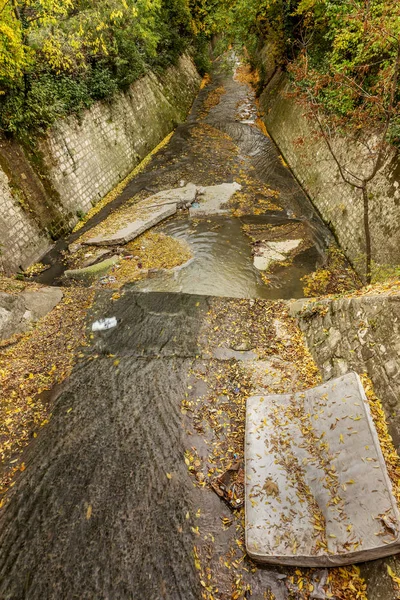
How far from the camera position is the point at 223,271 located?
7.93 metres

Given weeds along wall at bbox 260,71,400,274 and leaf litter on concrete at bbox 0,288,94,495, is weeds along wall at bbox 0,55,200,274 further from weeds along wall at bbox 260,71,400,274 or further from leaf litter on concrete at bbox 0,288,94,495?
weeds along wall at bbox 260,71,400,274

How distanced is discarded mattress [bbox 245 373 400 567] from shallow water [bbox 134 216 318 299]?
3.48m

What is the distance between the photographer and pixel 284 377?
16.2ft

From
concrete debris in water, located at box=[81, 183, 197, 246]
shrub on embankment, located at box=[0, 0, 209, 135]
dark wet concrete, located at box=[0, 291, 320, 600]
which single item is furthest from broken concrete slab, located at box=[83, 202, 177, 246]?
dark wet concrete, located at box=[0, 291, 320, 600]

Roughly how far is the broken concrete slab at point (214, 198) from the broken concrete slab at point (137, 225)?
847 millimetres

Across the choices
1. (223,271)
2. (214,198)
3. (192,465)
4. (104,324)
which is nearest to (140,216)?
(214,198)

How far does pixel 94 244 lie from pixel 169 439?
6.27 m

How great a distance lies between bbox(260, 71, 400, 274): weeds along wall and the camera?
7.10 meters

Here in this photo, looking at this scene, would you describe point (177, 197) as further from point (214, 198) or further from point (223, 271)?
point (223, 271)

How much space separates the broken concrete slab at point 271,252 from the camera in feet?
26.8

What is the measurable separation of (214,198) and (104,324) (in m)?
6.55

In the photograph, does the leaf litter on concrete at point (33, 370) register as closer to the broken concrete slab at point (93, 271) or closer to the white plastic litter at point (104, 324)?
the white plastic litter at point (104, 324)

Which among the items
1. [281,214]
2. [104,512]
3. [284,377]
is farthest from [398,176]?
[104,512]

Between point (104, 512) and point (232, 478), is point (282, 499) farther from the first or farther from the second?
point (104, 512)
